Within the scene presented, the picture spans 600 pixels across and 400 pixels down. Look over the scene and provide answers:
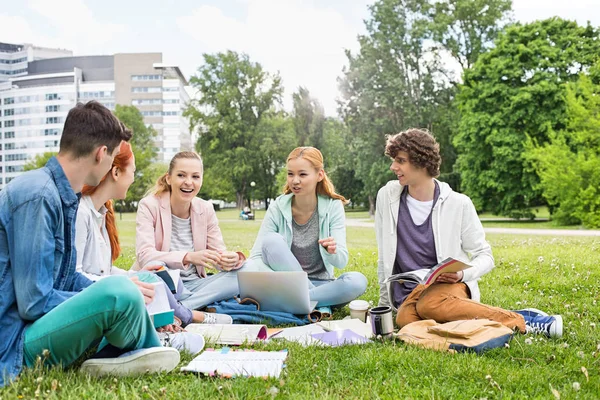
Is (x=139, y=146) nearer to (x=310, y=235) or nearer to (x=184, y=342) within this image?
(x=310, y=235)

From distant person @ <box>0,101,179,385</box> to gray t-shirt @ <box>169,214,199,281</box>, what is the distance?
202 centimetres

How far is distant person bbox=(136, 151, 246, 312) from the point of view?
4.43m

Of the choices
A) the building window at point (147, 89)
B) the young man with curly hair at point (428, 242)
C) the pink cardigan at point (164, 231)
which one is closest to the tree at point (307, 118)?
the pink cardigan at point (164, 231)

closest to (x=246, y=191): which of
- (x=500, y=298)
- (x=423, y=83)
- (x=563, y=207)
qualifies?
(x=423, y=83)

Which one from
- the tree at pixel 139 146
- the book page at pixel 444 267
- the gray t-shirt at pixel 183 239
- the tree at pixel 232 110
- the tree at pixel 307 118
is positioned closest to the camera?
the book page at pixel 444 267

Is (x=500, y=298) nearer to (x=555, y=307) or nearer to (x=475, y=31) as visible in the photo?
(x=555, y=307)

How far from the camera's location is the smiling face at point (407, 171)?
4.12m

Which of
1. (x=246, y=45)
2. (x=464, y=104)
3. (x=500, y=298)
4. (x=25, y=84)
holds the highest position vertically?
(x=25, y=84)

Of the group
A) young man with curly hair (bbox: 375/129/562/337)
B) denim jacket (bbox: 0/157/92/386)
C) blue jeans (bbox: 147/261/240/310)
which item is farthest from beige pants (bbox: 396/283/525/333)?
denim jacket (bbox: 0/157/92/386)

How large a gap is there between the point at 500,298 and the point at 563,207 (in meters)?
18.8

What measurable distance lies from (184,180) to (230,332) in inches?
61.2

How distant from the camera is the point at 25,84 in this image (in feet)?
347

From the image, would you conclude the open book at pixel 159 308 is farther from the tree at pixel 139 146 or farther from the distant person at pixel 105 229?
the tree at pixel 139 146

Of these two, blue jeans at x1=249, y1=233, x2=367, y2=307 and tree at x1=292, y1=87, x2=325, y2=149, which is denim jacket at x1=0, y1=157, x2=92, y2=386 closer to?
blue jeans at x1=249, y1=233, x2=367, y2=307
